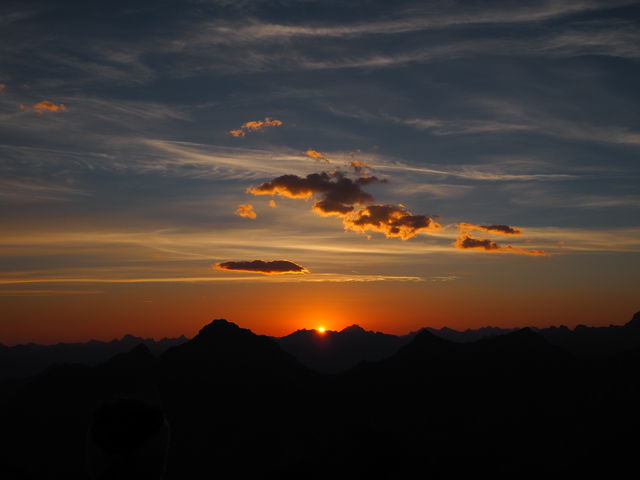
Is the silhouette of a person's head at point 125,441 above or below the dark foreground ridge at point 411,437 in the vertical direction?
above

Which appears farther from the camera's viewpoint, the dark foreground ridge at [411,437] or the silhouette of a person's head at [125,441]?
the dark foreground ridge at [411,437]

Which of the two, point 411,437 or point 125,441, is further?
point 411,437

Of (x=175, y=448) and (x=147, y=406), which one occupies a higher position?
(x=147, y=406)

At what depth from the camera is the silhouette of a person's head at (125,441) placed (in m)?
28.6

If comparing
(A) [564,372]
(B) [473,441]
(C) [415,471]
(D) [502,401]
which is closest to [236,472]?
(C) [415,471]

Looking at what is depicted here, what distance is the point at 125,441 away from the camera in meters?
29.2

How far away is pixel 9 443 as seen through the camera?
613 ft

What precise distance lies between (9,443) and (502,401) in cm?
16974

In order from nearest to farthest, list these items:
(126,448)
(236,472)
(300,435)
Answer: (126,448)
(236,472)
(300,435)

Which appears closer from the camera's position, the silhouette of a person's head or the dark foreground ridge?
the silhouette of a person's head

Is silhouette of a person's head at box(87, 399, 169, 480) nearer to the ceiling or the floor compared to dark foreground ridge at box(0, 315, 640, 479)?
nearer to the ceiling

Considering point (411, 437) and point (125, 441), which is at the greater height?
point (125, 441)

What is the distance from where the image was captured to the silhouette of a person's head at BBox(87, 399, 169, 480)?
93.8ft

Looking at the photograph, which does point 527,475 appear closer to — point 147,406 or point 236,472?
point 236,472
